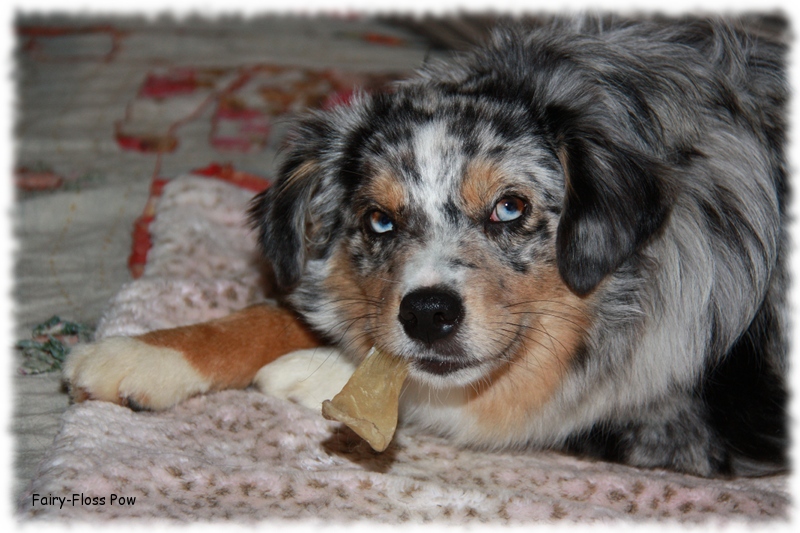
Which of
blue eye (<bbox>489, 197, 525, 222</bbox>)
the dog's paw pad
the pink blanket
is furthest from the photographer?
the dog's paw pad

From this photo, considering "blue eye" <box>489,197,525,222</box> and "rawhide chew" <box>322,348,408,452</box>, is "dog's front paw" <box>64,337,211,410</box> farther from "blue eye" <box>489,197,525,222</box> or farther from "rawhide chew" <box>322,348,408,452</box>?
"blue eye" <box>489,197,525,222</box>

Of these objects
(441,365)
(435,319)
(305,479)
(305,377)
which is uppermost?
(435,319)

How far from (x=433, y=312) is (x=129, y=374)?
106 cm

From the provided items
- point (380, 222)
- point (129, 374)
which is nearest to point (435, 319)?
point (380, 222)

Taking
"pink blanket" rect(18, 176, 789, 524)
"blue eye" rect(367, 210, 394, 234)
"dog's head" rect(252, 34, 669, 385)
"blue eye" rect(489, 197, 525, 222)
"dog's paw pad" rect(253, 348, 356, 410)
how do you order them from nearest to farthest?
"pink blanket" rect(18, 176, 789, 524), "dog's head" rect(252, 34, 669, 385), "blue eye" rect(489, 197, 525, 222), "blue eye" rect(367, 210, 394, 234), "dog's paw pad" rect(253, 348, 356, 410)

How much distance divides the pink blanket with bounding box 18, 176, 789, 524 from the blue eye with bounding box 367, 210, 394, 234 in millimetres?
685

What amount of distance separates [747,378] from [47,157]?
12.8 feet

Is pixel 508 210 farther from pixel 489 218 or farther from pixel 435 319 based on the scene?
pixel 435 319

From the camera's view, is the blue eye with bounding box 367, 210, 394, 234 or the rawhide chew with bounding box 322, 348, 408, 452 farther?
the blue eye with bounding box 367, 210, 394, 234

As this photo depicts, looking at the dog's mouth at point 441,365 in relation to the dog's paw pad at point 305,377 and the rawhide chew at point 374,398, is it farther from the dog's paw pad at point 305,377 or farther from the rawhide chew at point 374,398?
the dog's paw pad at point 305,377

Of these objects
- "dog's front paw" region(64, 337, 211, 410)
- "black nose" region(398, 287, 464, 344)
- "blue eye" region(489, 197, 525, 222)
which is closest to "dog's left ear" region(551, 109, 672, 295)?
"blue eye" region(489, 197, 525, 222)

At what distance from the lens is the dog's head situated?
238 cm

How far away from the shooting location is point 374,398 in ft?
8.37

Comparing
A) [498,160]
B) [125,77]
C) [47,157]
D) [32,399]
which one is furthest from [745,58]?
[125,77]
